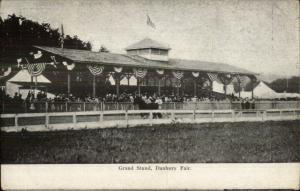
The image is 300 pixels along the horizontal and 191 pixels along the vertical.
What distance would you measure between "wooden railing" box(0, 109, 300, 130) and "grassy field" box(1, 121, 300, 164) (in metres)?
0.32

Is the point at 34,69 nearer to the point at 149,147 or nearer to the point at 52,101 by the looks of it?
the point at 52,101

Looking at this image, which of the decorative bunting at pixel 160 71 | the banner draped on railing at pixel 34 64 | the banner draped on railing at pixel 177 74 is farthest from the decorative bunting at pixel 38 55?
the banner draped on railing at pixel 177 74

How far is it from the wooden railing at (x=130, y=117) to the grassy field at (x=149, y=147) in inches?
12.4

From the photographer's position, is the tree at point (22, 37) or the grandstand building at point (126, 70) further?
the grandstand building at point (126, 70)

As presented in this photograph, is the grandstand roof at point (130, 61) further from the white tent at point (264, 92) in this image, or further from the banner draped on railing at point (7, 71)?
the banner draped on railing at point (7, 71)

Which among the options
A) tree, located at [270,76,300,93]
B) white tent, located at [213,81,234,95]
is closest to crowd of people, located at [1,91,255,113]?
white tent, located at [213,81,234,95]

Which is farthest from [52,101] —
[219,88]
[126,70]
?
[219,88]

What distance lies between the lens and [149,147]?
6.69 metres

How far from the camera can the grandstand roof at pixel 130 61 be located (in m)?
9.47

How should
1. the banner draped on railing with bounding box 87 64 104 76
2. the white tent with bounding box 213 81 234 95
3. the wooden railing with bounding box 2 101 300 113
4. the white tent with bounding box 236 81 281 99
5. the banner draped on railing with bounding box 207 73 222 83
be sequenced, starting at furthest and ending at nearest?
the white tent with bounding box 213 81 234 95
the banner draped on railing with bounding box 207 73 222 83
the banner draped on railing with bounding box 87 64 104 76
the white tent with bounding box 236 81 281 99
the wooden railing with bounding box 2 101 300 113

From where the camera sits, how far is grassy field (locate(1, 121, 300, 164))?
629 centimetres

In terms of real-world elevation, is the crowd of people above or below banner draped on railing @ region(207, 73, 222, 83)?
below

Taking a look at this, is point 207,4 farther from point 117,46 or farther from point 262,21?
point 117,46

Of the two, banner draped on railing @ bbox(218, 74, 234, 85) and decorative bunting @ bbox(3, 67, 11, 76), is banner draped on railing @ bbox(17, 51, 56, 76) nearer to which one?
decorative bunting @ bbox(3, 67, 11, 76)
